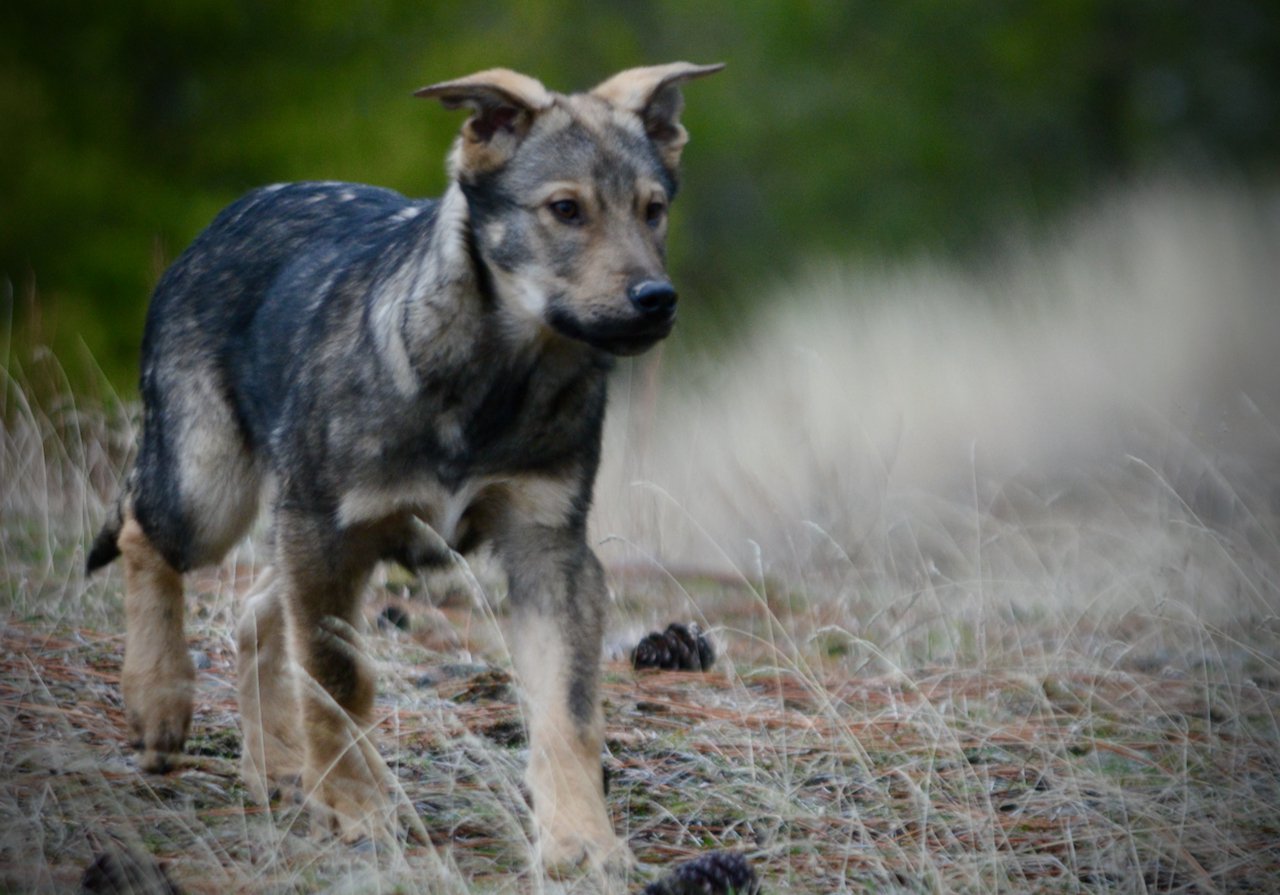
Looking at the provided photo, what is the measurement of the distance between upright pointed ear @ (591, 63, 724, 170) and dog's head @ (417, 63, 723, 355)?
0.02 metres

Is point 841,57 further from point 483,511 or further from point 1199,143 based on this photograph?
point 483,511

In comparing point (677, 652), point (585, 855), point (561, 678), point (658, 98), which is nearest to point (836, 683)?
point (677, 652)

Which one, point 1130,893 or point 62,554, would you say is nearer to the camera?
point 1130,893

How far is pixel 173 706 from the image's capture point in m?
4.32

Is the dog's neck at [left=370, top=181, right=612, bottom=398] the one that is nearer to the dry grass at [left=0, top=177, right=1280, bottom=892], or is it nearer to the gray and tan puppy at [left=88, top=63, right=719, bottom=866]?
the gray and tan puppy at [left=88, top=63, right=719, bottom=866]

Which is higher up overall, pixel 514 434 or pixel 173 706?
pixel 514 434

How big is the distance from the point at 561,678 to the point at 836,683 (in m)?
1.52

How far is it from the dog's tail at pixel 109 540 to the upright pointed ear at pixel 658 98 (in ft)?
7.08

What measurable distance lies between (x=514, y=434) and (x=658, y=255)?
0.64 metres

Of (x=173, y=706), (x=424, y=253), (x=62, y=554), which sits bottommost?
(x=62, y=554)

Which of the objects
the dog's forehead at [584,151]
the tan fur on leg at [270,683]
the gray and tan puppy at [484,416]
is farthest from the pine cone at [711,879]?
the dog's forehead at [584,151]

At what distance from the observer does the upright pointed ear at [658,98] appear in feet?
14.6

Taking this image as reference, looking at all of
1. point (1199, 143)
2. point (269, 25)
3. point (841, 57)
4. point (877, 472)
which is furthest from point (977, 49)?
→ point (877, 472)

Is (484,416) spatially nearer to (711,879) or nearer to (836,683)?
(711,879)
